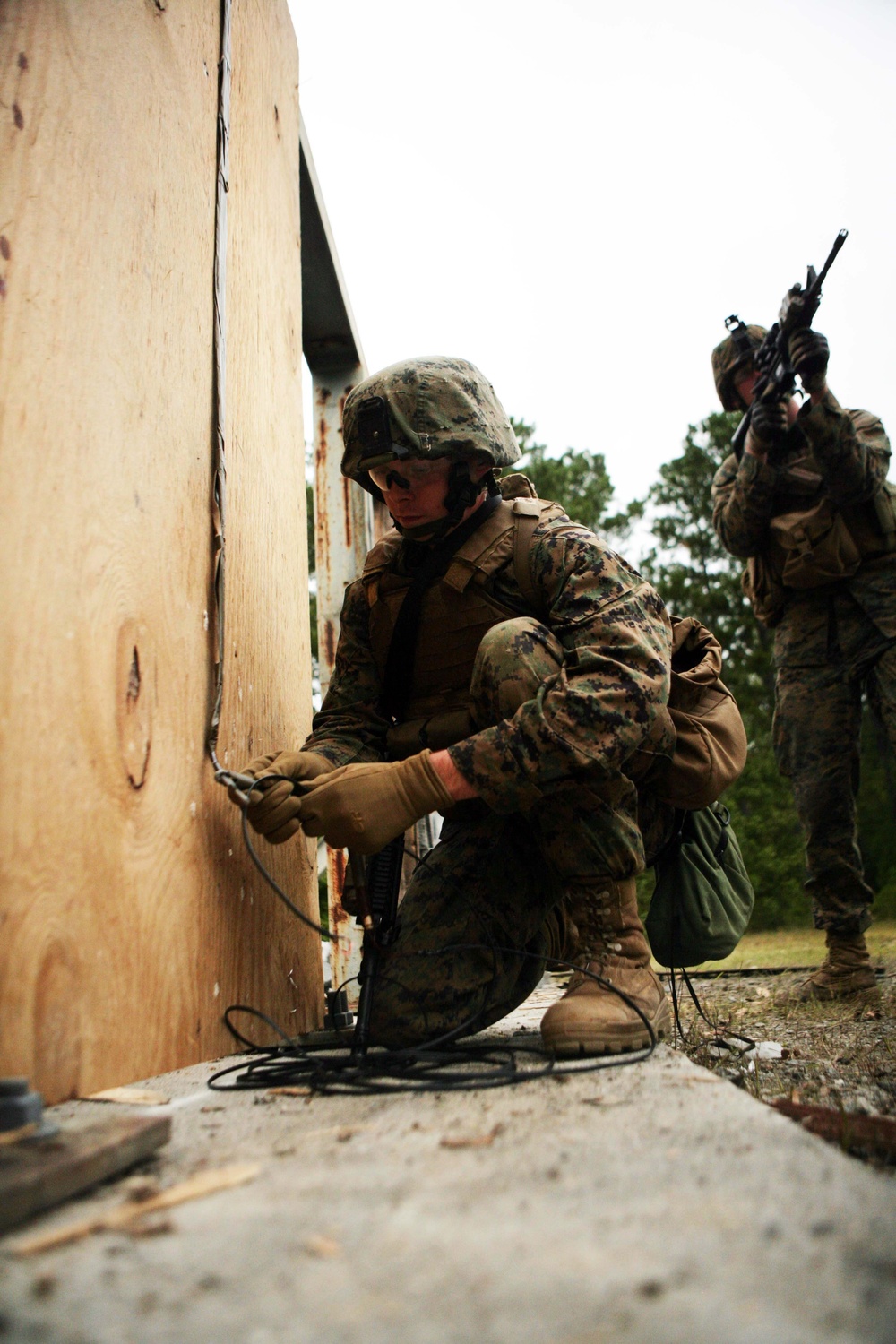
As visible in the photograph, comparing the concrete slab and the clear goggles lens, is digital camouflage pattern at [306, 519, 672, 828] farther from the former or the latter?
the concrete slab

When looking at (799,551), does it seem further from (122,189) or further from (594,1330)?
(594,1330)

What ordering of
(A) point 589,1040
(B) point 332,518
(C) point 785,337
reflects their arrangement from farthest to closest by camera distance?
(B) point 332,518 < (C) point 785,337 < (A) point 589,1040

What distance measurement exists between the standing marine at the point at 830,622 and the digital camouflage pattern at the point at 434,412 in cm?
182

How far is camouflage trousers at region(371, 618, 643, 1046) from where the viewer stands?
1.90 metres

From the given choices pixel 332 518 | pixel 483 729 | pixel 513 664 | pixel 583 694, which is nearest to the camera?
pixel 583 694

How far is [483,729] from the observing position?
2010 mm

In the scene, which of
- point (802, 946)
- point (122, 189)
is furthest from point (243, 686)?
point (802, 946)

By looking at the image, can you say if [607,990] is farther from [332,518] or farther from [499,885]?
[332,518]

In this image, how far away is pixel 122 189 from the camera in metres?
1.56

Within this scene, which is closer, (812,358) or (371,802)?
(371,802)

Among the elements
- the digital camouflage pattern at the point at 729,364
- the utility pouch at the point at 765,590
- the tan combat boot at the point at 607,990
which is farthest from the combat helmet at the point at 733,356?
the tan combat boot at the point at 607,990

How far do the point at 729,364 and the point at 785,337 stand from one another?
52 cm

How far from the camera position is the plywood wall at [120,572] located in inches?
46.8

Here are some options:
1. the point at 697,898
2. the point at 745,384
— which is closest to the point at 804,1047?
the point at 697,898
